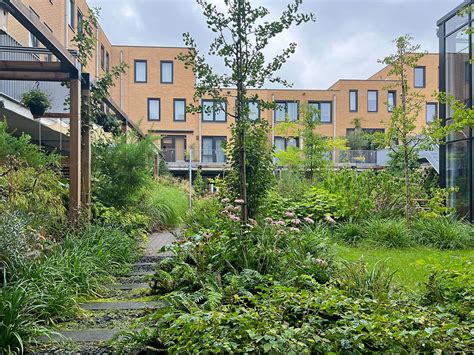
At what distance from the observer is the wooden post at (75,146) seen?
6.75m

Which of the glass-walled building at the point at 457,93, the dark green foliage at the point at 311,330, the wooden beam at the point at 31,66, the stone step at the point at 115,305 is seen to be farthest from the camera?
the glass-walled building at the point at 457,93

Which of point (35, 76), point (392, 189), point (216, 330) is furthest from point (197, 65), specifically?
point (392, 189)

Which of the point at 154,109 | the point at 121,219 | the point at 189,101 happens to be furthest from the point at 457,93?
the point at 154,109

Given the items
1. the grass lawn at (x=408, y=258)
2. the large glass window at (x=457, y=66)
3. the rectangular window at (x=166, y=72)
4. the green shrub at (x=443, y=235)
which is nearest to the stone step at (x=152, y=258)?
the grass lawn at (x=408, y=258)

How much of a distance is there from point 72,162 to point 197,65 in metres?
2.68

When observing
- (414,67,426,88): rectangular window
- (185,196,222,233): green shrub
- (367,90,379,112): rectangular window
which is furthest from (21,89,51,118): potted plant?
(414,67,426,88): rectangular window

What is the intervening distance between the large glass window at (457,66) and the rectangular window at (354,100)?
20555 millimetres

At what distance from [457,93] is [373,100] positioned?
71.2 ft

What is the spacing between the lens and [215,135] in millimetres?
31891

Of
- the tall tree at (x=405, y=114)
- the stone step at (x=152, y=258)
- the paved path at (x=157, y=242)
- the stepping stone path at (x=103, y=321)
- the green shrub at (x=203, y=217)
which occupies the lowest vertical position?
the stepping stone path at (x=103, y=321)

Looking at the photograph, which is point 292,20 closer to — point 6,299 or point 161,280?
point 161,280

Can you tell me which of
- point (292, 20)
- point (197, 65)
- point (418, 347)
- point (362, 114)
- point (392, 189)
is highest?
point (362, 114)

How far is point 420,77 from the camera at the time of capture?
33.7m

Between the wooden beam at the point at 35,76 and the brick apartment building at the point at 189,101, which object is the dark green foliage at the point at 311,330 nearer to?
the wooden beam at the point at 35,76
